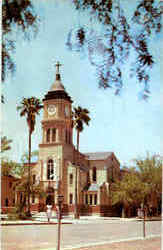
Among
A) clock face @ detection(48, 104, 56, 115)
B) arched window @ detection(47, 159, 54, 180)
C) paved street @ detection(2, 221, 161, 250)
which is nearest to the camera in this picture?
paved street @ detection(2, 221, 161, 250)

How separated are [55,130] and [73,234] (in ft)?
3.17

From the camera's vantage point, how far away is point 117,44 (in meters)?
3.22

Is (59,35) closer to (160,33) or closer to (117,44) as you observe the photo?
(117,44)

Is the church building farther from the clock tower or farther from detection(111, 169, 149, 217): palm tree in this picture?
detection(111, 169, 149, 217): palm tree

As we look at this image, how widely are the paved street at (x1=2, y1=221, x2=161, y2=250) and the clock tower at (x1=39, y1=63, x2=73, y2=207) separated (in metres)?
0.32

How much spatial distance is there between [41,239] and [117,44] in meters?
1.78

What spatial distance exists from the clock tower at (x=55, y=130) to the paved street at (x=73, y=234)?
32 centimetres

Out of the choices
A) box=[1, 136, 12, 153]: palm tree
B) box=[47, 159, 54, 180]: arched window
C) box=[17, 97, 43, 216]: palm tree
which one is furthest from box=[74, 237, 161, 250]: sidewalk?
box=[1, 136, 12, 153]: palm tree

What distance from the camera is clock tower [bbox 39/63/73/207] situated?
10.0 ft

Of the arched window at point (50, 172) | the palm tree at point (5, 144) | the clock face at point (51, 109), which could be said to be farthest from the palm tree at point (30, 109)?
the arched window at point (50, 172)

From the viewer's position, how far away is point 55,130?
3221 mm

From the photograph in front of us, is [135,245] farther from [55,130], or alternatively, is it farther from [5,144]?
[5,144]

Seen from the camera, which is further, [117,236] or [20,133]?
[117,236]

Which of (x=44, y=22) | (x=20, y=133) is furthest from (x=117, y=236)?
(x=44, y=22)
